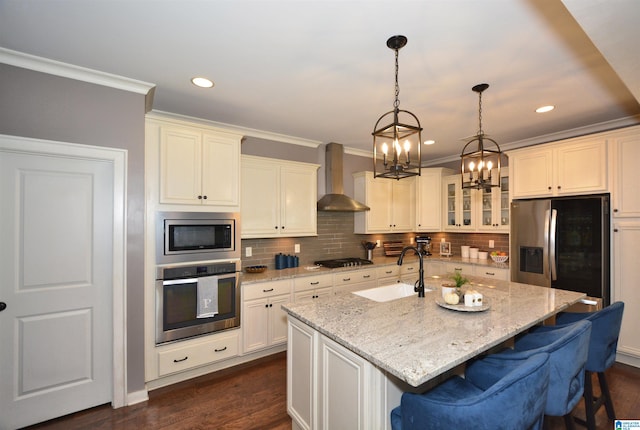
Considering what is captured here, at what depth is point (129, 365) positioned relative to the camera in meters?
2.51

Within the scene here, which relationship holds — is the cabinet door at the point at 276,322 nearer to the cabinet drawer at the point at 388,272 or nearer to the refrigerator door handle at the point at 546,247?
the cabinet drawer at the point at 388,272

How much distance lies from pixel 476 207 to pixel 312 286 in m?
2.97

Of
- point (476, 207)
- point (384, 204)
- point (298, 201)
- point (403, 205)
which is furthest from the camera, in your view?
point (403, 205)

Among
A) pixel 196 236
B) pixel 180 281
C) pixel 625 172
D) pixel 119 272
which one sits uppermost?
pixel 625 172

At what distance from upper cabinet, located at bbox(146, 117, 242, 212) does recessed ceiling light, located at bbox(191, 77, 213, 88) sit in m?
0.43

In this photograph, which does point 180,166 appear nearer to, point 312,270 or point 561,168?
point 312,270

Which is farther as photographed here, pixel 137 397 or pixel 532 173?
pixel 532 173

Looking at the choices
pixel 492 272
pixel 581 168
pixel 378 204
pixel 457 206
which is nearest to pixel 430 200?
pixel 457 206

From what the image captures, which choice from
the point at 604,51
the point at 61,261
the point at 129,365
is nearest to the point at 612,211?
the point at 604,51

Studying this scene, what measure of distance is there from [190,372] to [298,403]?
1.43 meters

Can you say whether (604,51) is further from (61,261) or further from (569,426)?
Result: (61,261)

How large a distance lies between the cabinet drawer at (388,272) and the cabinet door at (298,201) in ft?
3.72

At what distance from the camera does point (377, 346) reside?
1449mm

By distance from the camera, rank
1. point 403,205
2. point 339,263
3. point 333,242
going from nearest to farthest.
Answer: point 339,263 → point 333,242 → point 403,205
